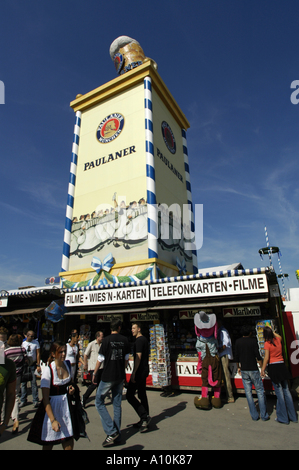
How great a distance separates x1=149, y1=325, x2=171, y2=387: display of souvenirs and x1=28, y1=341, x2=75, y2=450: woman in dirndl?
5390mm

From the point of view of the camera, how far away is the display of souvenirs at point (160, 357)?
8.45 meters

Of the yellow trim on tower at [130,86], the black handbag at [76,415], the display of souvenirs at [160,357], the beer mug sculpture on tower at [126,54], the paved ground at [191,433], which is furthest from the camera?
the beer mug sculpture on tower at [126,54]

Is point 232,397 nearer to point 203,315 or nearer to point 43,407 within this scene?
point 203,315

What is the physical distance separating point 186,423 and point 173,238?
1079cm

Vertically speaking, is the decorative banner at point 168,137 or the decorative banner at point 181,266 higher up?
the decorative banner at point 168,137

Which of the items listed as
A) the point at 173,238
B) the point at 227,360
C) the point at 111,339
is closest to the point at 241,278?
the point at 227,360

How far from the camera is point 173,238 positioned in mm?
15875

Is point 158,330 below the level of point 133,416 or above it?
above

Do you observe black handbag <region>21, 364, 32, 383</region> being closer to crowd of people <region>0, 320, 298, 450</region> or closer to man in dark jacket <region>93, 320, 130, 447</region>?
crowd of people <region>0, 320, 298, 450</region>

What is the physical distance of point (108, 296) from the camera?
33.7ft

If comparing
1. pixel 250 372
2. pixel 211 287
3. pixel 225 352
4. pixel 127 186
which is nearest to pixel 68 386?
pixel 250 372

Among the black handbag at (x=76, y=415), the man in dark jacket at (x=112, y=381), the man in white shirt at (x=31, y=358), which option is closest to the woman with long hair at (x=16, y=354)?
the man in white shirt at (x=31, y=358)

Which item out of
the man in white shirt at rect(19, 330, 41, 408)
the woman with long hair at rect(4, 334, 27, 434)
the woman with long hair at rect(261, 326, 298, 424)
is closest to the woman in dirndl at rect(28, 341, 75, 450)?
the woman with long hair at rect(4, 334, 27, 434)

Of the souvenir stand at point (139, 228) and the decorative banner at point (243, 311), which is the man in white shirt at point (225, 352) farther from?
the decorative banner at point (243, 311)
